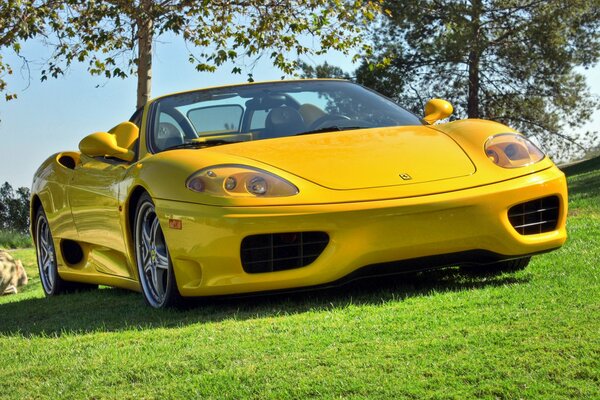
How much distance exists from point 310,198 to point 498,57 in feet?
93.7

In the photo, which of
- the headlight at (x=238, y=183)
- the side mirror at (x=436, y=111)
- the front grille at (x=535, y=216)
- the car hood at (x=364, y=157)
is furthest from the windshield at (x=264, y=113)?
the front grille at (x=535, y=216)

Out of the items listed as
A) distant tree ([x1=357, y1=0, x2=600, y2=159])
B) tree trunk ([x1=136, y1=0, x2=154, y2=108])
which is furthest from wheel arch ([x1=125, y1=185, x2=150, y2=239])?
distant tree ([x1=357, y1=0, x2=600, y2=159])

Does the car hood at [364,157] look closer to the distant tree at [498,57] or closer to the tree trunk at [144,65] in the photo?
the tree trunk at [144,65]

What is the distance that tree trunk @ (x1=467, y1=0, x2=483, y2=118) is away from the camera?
101ft

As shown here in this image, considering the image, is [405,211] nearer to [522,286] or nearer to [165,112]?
[522,286]

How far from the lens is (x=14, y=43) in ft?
65.5

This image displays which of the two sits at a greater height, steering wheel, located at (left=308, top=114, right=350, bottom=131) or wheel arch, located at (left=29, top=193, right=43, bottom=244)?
steering wheel, located at (left=308, top=114, right=350, bottom=131)

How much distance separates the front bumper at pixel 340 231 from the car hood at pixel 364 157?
7.5 inches

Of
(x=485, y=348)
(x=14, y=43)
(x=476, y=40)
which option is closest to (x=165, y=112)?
(x=485, y=348)

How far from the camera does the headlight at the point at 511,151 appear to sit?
5742 mm

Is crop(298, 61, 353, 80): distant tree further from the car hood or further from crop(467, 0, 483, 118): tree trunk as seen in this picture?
the car hood

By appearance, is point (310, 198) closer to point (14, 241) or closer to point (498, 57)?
point (14, 241)

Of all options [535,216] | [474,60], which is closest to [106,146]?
[535,216]

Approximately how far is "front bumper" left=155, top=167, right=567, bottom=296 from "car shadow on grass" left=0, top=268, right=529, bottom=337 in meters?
0.16
